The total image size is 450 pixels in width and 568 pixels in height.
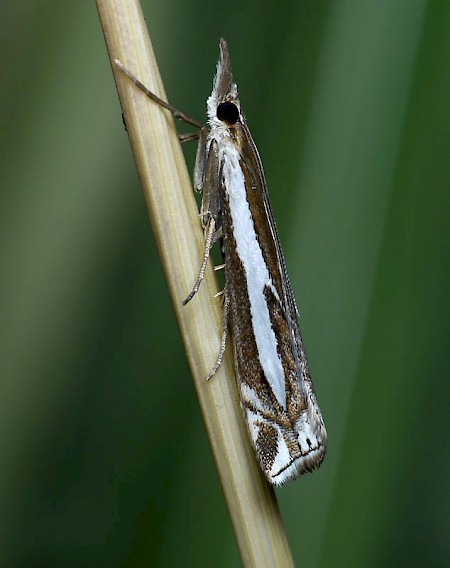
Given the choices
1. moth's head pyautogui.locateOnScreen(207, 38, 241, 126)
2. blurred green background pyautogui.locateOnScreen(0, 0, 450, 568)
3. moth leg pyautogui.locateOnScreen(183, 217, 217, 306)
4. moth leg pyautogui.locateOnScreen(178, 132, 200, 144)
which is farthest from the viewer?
moth leg pyautogui.locateOnScreen(178, 132, 200, 144)

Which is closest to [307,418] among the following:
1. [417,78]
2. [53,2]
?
[417,78]

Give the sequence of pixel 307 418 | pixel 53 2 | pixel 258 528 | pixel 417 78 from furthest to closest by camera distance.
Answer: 1. pixel 53 2
2. pixel 307 418
3. pixel 417 78
4. pixel 258 528

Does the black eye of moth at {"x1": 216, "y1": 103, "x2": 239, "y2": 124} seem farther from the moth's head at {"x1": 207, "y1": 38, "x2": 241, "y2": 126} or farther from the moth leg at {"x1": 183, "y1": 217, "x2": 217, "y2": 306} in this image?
the moth leg at {"x1": 183, "y1": 217, "x2": 217, "y2": 306}

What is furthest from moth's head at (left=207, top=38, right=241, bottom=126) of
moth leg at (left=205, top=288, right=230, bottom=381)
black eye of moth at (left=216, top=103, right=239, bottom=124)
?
moth leg at (left=205, top=288, right=230, bottom=381)

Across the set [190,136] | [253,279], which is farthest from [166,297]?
[190,136]

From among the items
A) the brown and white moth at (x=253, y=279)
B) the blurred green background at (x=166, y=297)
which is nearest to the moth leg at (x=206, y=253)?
the brown and white moth at (x=253, y=279)

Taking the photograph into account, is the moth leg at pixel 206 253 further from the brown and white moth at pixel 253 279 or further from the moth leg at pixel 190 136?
the moth leg at pixel 190 136

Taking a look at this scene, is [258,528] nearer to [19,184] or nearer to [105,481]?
[105,481]
